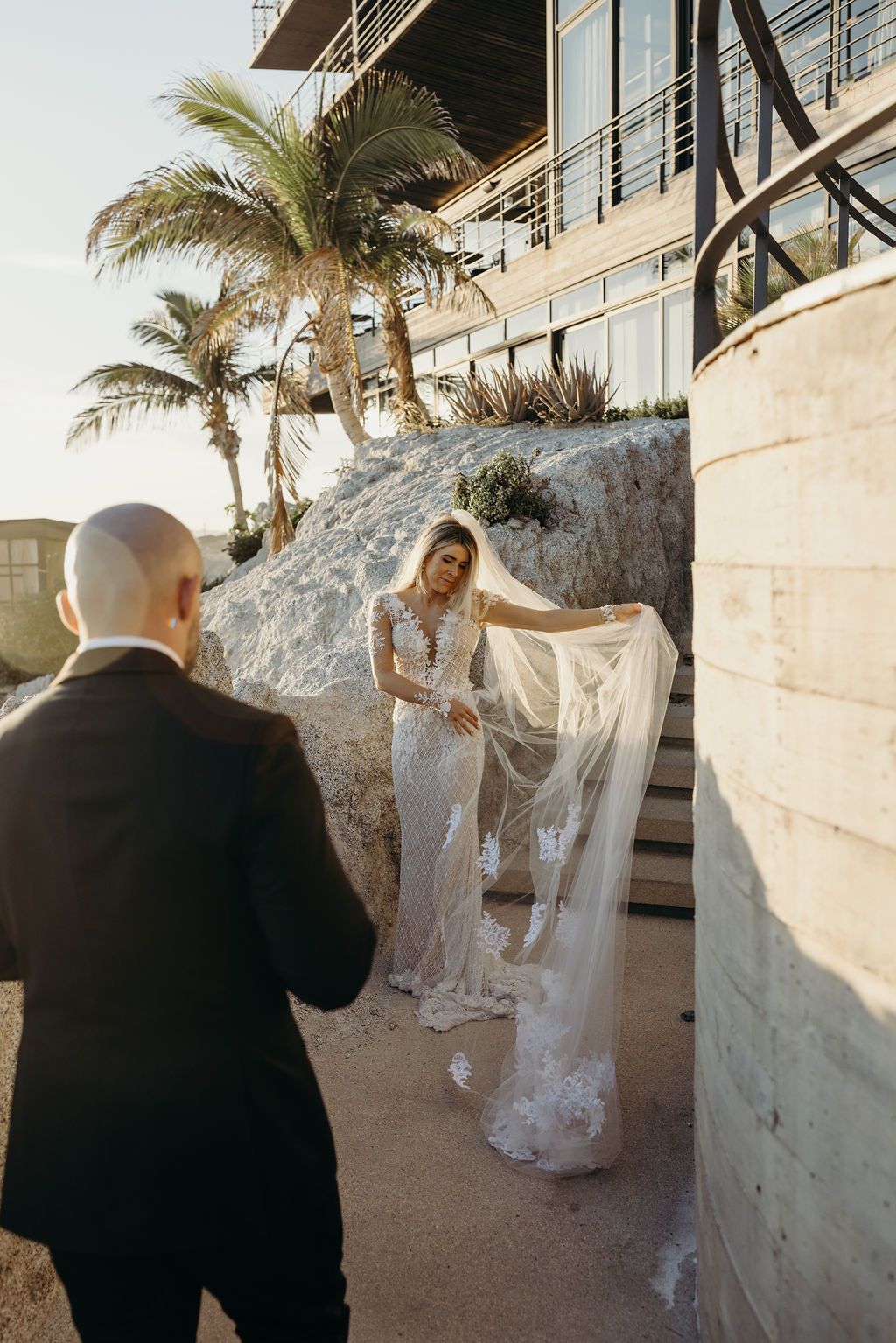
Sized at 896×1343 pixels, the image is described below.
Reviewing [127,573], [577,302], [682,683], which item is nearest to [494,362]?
[577,302]

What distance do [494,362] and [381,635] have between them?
A: 14.6 metres

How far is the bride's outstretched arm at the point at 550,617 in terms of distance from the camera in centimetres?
475

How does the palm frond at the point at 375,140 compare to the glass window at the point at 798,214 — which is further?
the palm frond at the point at 375,140

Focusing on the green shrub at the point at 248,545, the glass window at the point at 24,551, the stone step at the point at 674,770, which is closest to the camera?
the stone step at the point at 674,770

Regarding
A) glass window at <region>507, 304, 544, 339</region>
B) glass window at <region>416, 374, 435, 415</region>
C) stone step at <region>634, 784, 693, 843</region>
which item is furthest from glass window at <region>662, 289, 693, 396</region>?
stone step at <region>634, 784, 693, 843</region>

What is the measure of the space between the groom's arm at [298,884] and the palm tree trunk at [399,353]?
510 inches

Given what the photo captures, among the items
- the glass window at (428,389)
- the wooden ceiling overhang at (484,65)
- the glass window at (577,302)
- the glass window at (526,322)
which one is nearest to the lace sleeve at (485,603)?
the glass window at (577,302)

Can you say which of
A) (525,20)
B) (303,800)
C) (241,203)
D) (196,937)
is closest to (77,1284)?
(196,937)

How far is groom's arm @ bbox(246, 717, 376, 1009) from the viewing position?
5.36ft

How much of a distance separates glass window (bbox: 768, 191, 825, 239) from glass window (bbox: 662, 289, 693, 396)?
1.61 metres

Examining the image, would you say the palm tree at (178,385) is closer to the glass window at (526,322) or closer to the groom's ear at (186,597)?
the glass window at (526,322)

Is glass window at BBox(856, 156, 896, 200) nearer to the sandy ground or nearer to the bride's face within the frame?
the bride's face

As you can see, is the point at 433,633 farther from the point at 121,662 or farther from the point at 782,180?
the point at 121,662

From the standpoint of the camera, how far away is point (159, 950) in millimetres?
1689
